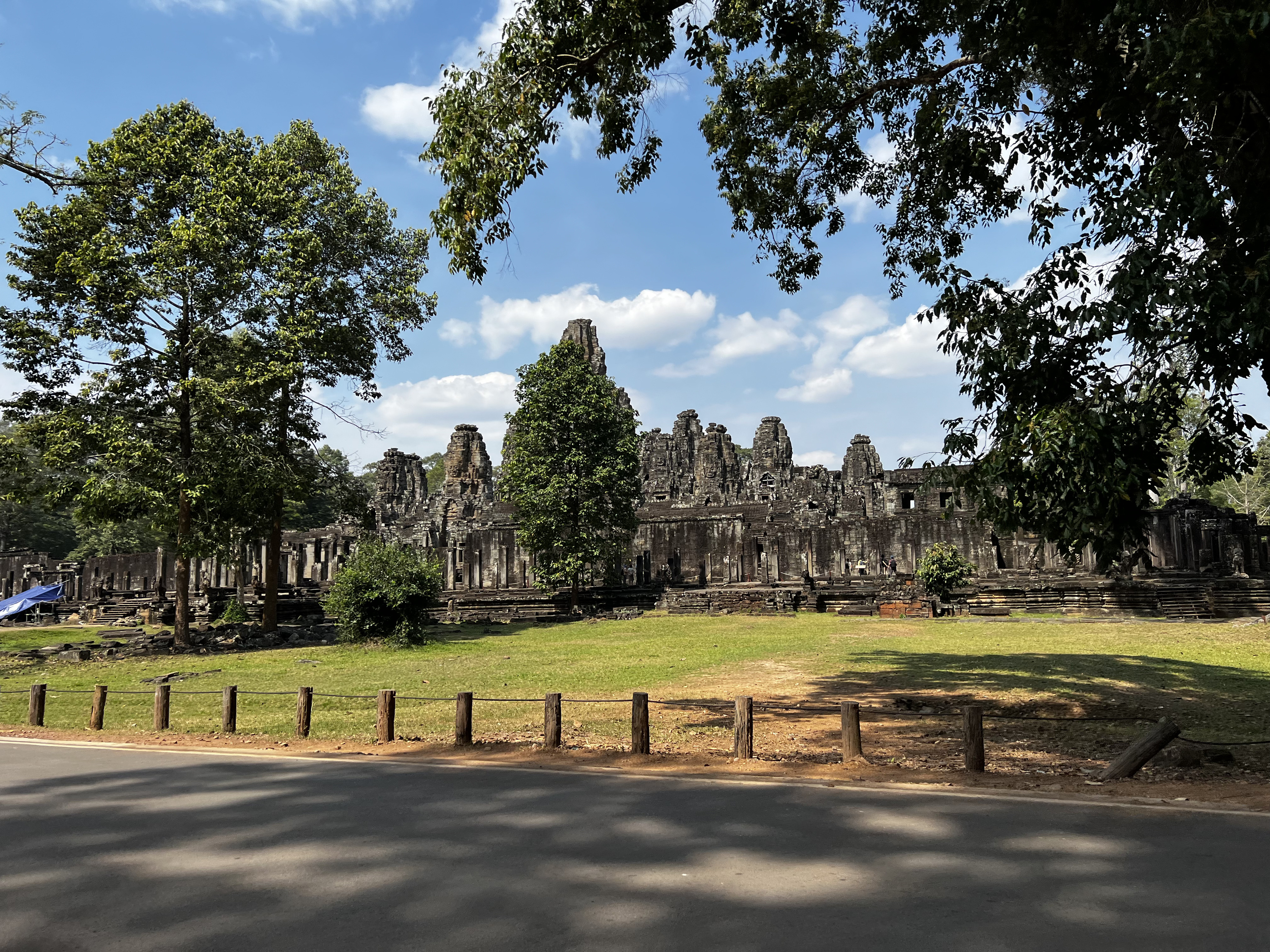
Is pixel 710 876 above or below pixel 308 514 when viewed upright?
below

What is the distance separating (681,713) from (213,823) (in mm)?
6809

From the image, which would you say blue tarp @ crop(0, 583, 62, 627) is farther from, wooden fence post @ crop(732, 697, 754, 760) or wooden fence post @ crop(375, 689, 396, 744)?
wooden fence post @ crop(732, 697, 754, 760)

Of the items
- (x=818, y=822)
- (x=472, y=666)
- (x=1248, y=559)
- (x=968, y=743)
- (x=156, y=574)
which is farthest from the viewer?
(x=156, y=574)

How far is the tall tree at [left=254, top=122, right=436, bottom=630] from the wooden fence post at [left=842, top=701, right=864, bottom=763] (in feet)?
60.5

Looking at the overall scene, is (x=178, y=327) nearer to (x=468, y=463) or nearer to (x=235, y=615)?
(x=235, y=615)

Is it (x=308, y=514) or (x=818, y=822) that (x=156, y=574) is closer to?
(x=308, y=514)

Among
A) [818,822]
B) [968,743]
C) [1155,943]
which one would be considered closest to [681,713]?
[968,743]

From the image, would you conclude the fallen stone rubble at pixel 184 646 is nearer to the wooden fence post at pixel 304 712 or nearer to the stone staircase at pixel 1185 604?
the wooden fence post at pixel 304 712

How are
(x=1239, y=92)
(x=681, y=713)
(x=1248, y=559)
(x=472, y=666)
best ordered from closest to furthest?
(x=1239, y=92)
(x=681, y=713)
(x=472, y=666)
(x=1248, y=559)

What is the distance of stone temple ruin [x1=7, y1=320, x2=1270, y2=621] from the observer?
3086 centimetres

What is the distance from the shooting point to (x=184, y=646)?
2327cm

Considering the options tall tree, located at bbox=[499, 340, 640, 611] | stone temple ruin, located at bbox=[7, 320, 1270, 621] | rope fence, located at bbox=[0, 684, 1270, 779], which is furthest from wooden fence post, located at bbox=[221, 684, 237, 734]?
tall tree, located at bbox=[499, 340, 640, 611]

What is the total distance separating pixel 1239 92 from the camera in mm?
7180

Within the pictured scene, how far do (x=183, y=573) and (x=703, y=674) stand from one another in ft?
49.3
